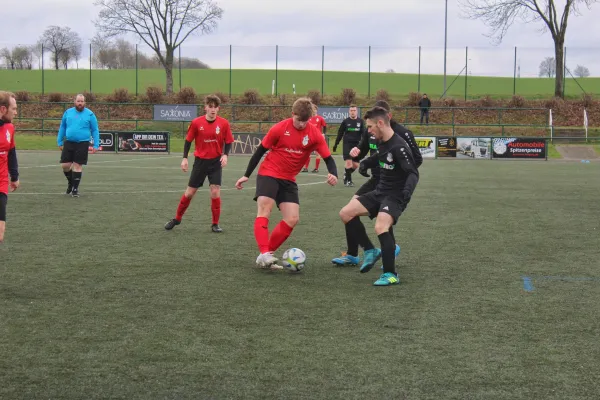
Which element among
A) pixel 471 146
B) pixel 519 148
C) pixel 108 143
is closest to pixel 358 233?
pixel 471 146

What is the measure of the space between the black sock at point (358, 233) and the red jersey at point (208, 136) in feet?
11.0

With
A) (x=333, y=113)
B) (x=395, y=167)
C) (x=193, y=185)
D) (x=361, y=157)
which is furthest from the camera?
(x=333, y=113)

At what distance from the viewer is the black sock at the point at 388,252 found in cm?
761

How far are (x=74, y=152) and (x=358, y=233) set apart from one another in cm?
877

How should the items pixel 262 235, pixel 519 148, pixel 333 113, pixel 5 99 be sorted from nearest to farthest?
pixel 5 99 < pixel 262 235 < pixel 519 148 < pixel 333 113

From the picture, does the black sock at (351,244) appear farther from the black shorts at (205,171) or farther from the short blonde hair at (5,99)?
the short blonde hair at (5,99)

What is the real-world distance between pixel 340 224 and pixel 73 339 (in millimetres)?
6824

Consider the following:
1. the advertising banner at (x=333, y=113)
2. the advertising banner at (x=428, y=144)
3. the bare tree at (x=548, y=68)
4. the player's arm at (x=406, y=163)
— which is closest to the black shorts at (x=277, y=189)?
the player's arm at (x=406, y=163)

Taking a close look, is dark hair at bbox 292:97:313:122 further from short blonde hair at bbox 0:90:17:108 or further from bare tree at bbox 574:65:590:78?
bare tree at bbox 574:65:590:78

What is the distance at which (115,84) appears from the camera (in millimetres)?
60438

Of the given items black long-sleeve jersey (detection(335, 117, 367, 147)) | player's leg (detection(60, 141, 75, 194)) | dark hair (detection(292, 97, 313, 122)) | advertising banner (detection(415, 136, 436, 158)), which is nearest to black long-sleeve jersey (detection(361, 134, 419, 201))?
dark hair (detection(292, 97, 313, 122))

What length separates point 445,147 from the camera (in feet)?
116

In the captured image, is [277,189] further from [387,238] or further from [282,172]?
[387,238]

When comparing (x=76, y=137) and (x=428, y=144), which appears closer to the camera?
(x=76, y=137)
